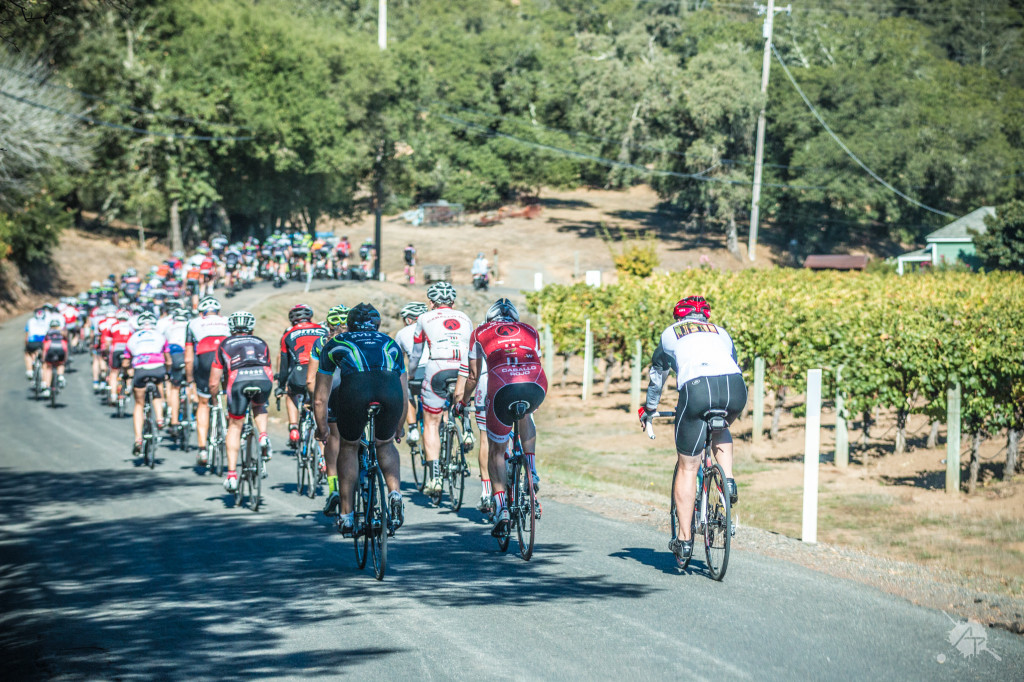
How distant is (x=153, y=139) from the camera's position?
57438 millimetres

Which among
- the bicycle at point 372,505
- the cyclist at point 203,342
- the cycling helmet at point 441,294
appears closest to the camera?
the bicycle at point 372,505

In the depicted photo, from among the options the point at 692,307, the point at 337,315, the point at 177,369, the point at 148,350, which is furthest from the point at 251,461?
the point at 177,369

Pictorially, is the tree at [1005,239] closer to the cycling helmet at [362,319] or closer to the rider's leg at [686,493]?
the rider's leg at [686,493]

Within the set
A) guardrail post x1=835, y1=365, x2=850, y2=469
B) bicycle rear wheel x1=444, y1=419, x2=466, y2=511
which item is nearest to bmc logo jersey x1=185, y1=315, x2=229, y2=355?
bicycle rear wheel x1=444, y1=419, x2=466, y2=511

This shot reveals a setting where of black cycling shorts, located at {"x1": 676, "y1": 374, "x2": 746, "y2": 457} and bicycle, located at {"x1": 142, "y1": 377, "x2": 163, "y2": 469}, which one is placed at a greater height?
black cycling shorts, located at {"x1": 676, "y1": 374, "x2": 746, "y2": 457}

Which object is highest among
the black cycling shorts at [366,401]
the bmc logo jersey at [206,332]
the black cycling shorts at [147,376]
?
the bmc logo jersey at [206,332]

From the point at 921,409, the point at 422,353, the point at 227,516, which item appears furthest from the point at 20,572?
A: the point at 921,409

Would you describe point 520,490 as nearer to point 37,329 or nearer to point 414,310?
point 414,310

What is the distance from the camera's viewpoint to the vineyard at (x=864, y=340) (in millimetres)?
15344

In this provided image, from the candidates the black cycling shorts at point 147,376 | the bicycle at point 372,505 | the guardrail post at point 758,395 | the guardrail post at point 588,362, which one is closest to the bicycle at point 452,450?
the bicycle at point 372,505

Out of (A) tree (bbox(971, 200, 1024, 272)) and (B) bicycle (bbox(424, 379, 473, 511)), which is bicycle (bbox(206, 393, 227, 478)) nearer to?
(B) bicycle (bbox(424, 379, 473, 511))

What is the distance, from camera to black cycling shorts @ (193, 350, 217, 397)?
590 inches

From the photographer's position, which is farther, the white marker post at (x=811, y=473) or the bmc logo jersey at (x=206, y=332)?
the bmc logo jersey at (x=206, y=332)

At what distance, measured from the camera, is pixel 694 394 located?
8.37 m
